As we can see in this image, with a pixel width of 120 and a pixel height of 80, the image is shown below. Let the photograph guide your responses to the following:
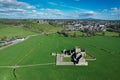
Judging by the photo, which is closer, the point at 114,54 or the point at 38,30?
the point at 114,54

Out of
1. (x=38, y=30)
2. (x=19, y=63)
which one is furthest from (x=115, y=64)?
(x=38, y=30)

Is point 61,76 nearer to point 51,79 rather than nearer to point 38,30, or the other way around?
point 51,79

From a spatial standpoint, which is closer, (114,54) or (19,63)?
(19,63)

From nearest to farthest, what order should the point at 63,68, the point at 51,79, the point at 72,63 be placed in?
the point at 51,79 → the point at 63,68 → the point at 72,63

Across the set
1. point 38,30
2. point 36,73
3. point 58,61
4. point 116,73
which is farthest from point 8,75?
point 38,30

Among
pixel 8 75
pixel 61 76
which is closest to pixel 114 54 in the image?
pixel 61 76

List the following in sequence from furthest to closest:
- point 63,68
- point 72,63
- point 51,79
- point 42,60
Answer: point 42,60
point 72,63
point 63,68
point 51,79

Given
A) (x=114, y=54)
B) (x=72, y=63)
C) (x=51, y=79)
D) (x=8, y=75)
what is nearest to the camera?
(x=51, y=79)

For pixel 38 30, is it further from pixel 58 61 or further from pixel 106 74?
pixel 106 74

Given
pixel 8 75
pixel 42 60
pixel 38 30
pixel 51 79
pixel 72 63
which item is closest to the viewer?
pixel 51 79
